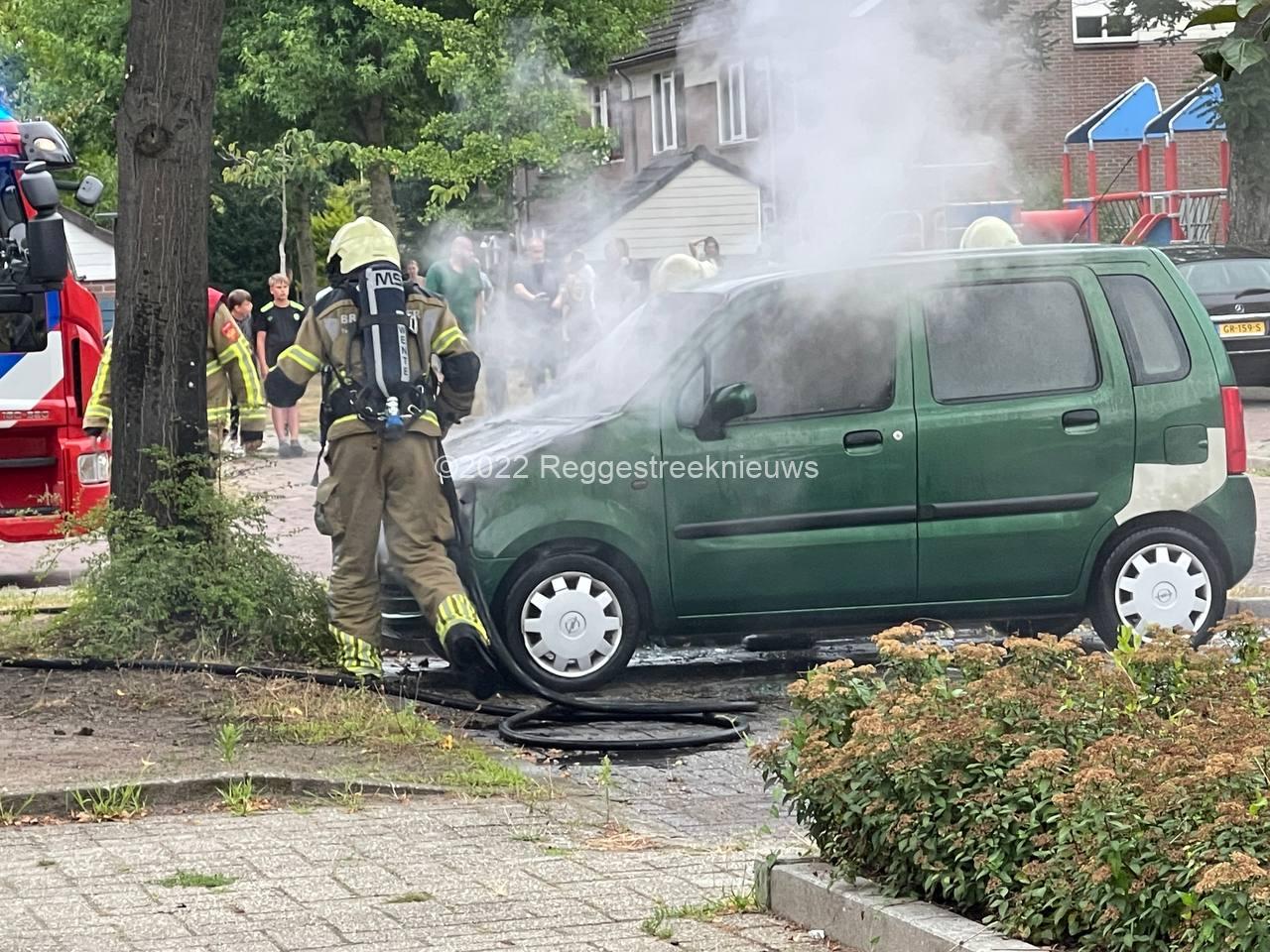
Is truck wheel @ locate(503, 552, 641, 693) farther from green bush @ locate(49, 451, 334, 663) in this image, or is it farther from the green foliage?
the green foliage

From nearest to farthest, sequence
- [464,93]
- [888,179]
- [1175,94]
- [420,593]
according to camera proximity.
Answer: [420,593]
[888,179]
[464,93]
[1175,94]

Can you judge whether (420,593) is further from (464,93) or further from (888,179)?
(464,93)

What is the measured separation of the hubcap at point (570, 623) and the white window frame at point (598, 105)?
19.5ft

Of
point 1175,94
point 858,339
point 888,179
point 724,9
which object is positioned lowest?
point 858,339

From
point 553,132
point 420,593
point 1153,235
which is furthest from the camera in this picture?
point 1153,235

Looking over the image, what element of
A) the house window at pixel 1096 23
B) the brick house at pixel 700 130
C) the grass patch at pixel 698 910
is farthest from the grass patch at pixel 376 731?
the house window at pixel 1096 23

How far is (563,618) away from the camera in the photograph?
8.97 m

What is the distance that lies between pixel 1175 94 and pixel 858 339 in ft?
87.5

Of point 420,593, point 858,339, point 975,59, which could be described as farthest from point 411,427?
point 975,59

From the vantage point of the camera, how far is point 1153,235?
29.2 metres

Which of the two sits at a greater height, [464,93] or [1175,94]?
[1175,94]

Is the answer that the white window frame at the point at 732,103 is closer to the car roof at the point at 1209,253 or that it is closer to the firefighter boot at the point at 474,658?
the firefighter boot at the point at 474,658

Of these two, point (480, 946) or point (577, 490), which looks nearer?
point (480, 946)

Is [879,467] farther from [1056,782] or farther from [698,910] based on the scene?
[1056,782]
